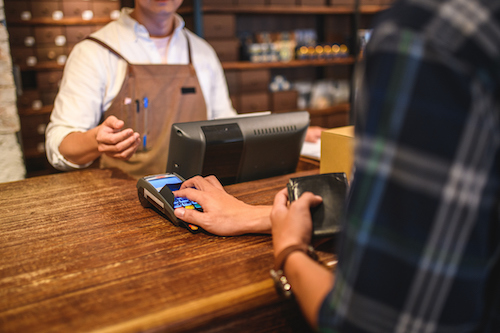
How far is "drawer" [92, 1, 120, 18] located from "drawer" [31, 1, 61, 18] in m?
0.31

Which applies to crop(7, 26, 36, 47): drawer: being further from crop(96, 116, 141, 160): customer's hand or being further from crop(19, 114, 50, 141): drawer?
crop(96, 116, 141, 160): customer's hand

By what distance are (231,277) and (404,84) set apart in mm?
431

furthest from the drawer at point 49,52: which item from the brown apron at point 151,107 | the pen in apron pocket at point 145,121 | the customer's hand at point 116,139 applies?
the customer's hand at point 116,139

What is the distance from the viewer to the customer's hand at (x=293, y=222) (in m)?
0.64

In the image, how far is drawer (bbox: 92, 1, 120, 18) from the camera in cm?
374

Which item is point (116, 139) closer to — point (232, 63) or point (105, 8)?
point (232, 63)

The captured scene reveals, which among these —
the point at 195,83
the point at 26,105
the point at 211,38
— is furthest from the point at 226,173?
the point at 26,105

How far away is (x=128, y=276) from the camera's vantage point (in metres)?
0.69

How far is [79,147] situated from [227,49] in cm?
210

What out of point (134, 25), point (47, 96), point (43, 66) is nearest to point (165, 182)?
point (134, 25)

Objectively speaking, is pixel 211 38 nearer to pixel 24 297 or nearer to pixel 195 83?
pixel 195 83

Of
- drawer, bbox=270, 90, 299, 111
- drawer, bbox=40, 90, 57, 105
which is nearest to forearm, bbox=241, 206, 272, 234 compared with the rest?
drawer, bbox=270, 90, 299, 111

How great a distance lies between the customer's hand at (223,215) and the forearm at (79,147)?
2.29 ft

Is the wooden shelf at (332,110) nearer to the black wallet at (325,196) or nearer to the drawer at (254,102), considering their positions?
the drawer at (254,102)
